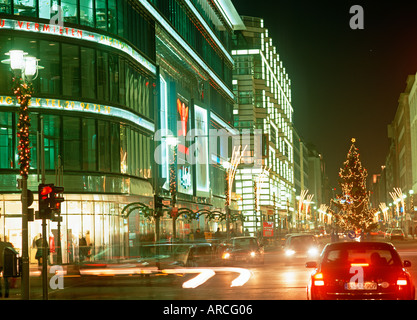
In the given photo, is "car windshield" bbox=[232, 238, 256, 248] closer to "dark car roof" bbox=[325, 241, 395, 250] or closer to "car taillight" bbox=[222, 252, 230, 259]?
"car taillight" bbox=[222, 252, 230, 259]

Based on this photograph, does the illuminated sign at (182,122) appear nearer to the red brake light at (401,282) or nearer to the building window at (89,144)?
the building window at (89,144)

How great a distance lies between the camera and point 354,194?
4673 inches

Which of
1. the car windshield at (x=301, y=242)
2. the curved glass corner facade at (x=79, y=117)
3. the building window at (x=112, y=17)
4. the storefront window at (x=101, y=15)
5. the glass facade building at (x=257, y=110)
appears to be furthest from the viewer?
the glass facade building at (x=257, y=110)

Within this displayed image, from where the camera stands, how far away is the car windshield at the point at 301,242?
4344 cm

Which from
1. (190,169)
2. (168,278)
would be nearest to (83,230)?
(168,278)

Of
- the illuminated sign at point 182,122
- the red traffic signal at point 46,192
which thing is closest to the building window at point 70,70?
the illuminated sign at point 182,122

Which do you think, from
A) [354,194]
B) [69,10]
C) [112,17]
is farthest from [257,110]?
[69,10]

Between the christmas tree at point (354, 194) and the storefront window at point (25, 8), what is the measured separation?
77.7 meters

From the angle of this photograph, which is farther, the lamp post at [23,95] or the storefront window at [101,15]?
the storefront window at [101,15]

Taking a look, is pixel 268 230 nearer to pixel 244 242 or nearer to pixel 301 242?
pixel 301 242

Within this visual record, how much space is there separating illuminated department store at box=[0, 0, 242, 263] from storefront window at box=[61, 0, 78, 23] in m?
0.07

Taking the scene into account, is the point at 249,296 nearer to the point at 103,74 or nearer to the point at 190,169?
the point at 103,74

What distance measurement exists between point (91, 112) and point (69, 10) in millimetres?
6580

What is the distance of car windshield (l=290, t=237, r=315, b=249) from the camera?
143 feet
